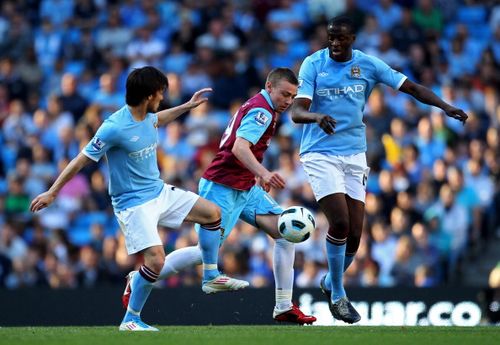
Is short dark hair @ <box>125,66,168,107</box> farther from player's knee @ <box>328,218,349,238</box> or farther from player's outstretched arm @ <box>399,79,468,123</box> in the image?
player's outstretched arm @ <box>399,79,468,123</box>

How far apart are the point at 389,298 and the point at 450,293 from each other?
750 millimetres

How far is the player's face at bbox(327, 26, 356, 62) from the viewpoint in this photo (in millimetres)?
11438

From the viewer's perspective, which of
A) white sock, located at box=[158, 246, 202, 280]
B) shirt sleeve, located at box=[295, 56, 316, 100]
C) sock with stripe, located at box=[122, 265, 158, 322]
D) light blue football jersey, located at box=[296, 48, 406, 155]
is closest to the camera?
sock with stripe, located at box=[122, 265, 158, 322]

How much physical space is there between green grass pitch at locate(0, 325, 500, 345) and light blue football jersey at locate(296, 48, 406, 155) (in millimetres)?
1718

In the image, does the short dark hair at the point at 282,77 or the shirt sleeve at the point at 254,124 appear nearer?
the shirt sleeve at the point at 254,124

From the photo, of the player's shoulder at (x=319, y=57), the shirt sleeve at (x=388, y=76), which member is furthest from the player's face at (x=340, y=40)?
the shirt sleeve at (x=388, y=76)

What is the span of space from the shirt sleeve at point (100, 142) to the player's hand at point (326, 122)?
1741 millimetres

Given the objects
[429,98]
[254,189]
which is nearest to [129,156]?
[254,189]

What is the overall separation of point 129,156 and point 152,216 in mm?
557

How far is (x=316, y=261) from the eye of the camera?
17000 millimetres

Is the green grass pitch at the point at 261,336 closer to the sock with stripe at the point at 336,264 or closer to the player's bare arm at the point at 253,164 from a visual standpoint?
the sock with stripe at the point at 336,264

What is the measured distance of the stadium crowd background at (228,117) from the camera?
17312 millimetres

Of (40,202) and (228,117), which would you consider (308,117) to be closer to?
(40,202)

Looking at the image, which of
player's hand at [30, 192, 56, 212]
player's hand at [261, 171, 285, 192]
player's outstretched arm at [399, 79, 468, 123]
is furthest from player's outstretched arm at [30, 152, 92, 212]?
player's outstretched arm at [399, 79, 468, 123]
